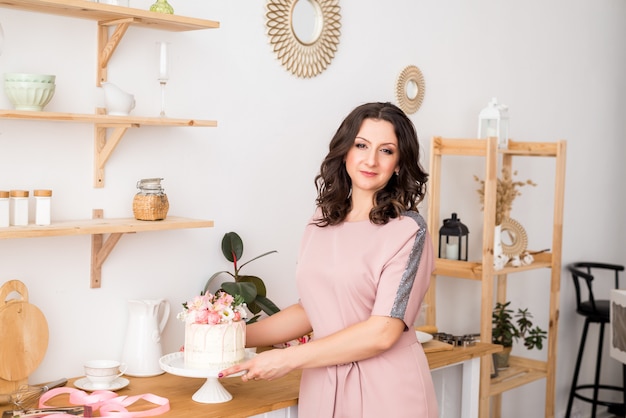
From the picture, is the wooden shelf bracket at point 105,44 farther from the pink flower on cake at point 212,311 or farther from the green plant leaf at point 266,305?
the green plant leaf at point 266,305

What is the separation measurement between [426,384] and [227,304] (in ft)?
2.01

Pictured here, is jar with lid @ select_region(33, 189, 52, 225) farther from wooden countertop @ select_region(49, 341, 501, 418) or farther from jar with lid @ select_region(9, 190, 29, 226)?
wooden countertop @ select_region(49, 341, 501, 418)

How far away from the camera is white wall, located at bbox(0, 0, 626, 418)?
8.18 feet

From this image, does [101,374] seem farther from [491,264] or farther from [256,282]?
[491,264]

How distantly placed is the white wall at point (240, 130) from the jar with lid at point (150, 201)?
135 mm

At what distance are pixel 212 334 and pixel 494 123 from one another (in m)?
2.02

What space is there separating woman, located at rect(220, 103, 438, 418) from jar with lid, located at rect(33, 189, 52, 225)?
667 millimetres

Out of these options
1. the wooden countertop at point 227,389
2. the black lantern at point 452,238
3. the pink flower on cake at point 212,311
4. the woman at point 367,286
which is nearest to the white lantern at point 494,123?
the black lantern at point 452,238

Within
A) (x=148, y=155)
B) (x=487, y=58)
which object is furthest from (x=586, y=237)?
(x=148, y=155)

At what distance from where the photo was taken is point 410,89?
371cm

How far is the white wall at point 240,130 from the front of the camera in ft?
8.18

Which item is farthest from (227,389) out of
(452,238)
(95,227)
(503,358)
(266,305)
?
(503,358)

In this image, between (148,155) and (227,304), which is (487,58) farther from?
(227,304)

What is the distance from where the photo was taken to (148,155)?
8.91ft
